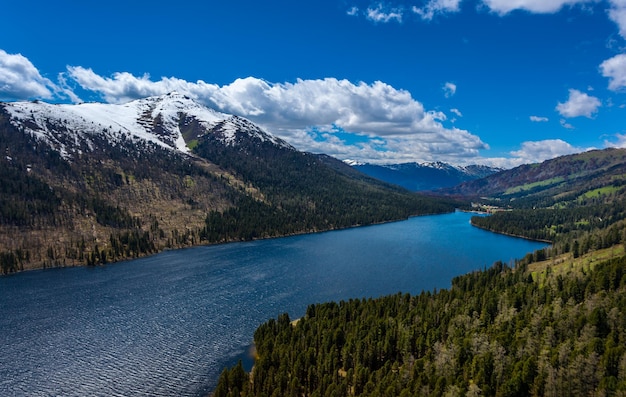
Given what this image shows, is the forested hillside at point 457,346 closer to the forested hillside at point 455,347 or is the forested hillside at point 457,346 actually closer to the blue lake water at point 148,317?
the forested hillside at point 455,347

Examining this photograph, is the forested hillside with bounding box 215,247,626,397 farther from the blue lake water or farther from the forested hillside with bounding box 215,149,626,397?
the blue lake water

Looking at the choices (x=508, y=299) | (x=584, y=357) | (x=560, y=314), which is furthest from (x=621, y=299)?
(x=584, y=357)

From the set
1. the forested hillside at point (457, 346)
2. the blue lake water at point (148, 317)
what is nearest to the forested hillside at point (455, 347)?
the forested hillside at point (457, 346)

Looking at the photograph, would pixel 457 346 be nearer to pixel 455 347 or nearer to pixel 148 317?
pixel 455 347

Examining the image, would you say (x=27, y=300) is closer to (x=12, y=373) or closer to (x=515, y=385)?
(x=12, y=373)

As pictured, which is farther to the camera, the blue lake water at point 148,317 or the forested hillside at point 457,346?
the blue lake water at point 148,317
